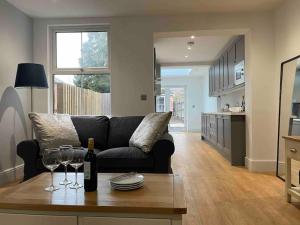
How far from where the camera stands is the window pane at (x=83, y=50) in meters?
4.39

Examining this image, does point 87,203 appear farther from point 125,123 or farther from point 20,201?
point 125,123

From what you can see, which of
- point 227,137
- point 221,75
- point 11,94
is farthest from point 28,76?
point 221,75

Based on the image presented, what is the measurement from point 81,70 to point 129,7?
1314 millimetres

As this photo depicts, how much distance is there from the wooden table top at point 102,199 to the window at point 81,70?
2.88 metres

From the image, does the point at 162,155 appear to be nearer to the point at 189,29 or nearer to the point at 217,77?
the point at 189,29

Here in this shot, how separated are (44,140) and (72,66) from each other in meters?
1.89

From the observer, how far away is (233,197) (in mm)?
2869

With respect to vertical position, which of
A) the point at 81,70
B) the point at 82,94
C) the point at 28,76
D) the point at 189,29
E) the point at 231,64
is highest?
the point at 189,29

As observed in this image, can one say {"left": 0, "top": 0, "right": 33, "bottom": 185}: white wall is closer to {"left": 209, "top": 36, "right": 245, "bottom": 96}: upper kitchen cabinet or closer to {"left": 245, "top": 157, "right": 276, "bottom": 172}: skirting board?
{"left": 245, "top": 157, "right": 276, "bottom": 172}: skirting board

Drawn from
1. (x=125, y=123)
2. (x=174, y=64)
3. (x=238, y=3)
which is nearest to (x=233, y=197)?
(x=125, y=123)

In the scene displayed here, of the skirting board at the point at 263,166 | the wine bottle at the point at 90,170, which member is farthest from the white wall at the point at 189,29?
the wine bottle at the point at 90,170

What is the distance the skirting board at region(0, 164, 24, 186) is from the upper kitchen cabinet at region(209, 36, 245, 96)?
395 cm

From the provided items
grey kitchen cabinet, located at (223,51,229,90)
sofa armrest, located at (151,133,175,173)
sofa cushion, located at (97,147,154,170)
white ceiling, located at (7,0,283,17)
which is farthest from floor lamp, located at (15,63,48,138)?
grey kitchen cabinet, located at (223,51,229,90)

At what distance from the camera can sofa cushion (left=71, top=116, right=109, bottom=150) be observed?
130 inches
